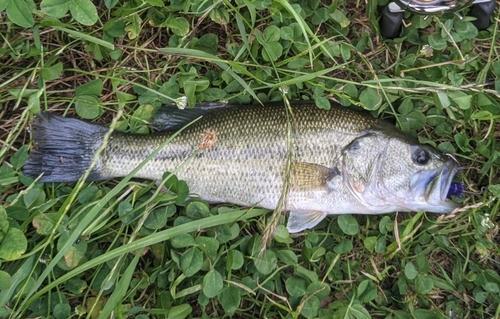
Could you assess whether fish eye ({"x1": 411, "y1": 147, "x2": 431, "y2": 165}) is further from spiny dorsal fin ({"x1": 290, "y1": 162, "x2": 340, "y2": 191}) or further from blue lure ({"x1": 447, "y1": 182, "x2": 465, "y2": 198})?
spiny dorsal fin ({"x1": 290, "y1": 162, "x2": 340, "y2": 191})

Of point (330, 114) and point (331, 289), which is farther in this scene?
point (331, 289)

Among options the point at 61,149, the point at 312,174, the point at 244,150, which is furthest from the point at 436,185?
the point at 61,149

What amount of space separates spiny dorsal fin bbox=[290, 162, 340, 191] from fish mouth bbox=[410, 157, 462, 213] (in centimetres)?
45

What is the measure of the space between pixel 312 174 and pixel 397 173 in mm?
468

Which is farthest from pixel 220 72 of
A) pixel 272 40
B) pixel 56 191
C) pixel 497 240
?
pixel 497 240

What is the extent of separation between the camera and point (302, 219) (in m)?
2.61

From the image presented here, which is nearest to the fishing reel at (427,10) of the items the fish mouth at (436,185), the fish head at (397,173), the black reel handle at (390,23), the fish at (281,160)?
the black reel handle at (390,23)

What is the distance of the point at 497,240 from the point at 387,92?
3.78ft

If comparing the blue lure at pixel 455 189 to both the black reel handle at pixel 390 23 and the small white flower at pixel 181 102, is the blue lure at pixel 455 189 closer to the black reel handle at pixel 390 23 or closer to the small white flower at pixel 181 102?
the black reel handle at pixel 390 23

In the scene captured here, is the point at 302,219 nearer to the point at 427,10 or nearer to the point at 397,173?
the point at 397,173

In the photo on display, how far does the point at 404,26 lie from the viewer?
2.72m

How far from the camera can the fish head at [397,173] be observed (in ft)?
8.04

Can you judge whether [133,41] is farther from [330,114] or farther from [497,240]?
[497,240]

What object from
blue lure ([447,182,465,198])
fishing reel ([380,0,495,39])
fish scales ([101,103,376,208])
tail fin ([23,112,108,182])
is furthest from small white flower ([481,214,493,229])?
tail fin ([23,112,108,182])
